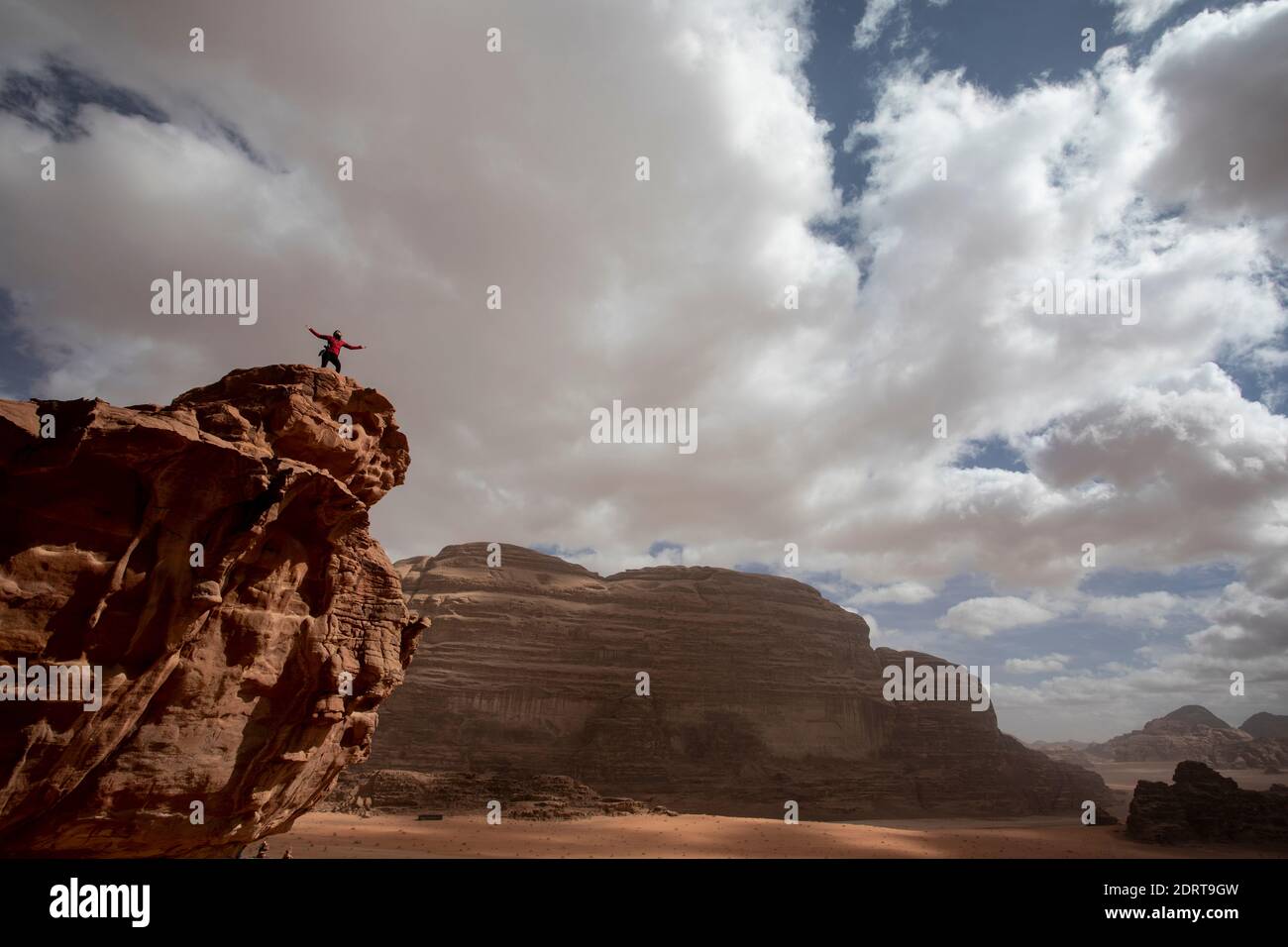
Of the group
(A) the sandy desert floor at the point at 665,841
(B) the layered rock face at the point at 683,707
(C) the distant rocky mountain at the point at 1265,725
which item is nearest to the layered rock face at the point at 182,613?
(A) the sandy desert floor at the point at 665,841

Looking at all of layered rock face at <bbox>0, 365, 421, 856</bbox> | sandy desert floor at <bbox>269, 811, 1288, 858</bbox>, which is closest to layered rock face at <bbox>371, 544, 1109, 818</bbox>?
sandy desert floor at <bbox>269, 811, 1288, 858</bbox>

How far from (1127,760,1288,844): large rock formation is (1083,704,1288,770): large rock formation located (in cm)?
6000

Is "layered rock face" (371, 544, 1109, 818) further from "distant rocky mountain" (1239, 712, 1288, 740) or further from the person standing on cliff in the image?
"distant rocky mountain" (1239, 712, 1288, 740)

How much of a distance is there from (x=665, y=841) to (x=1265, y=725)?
224108 mm

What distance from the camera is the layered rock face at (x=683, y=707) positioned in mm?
75438

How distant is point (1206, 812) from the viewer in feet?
146

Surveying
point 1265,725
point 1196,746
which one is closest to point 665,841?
point 1196,746

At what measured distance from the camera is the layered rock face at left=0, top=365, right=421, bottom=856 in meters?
9.60

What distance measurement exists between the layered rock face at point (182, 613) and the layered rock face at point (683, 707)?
5948 cm

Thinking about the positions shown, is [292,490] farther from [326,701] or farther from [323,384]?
[326,701]

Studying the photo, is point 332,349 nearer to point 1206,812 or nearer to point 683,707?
point 1206,812

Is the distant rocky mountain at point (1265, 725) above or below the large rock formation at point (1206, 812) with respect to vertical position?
below

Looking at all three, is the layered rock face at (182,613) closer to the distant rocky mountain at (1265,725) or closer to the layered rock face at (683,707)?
the layered rock face at (683,707)
